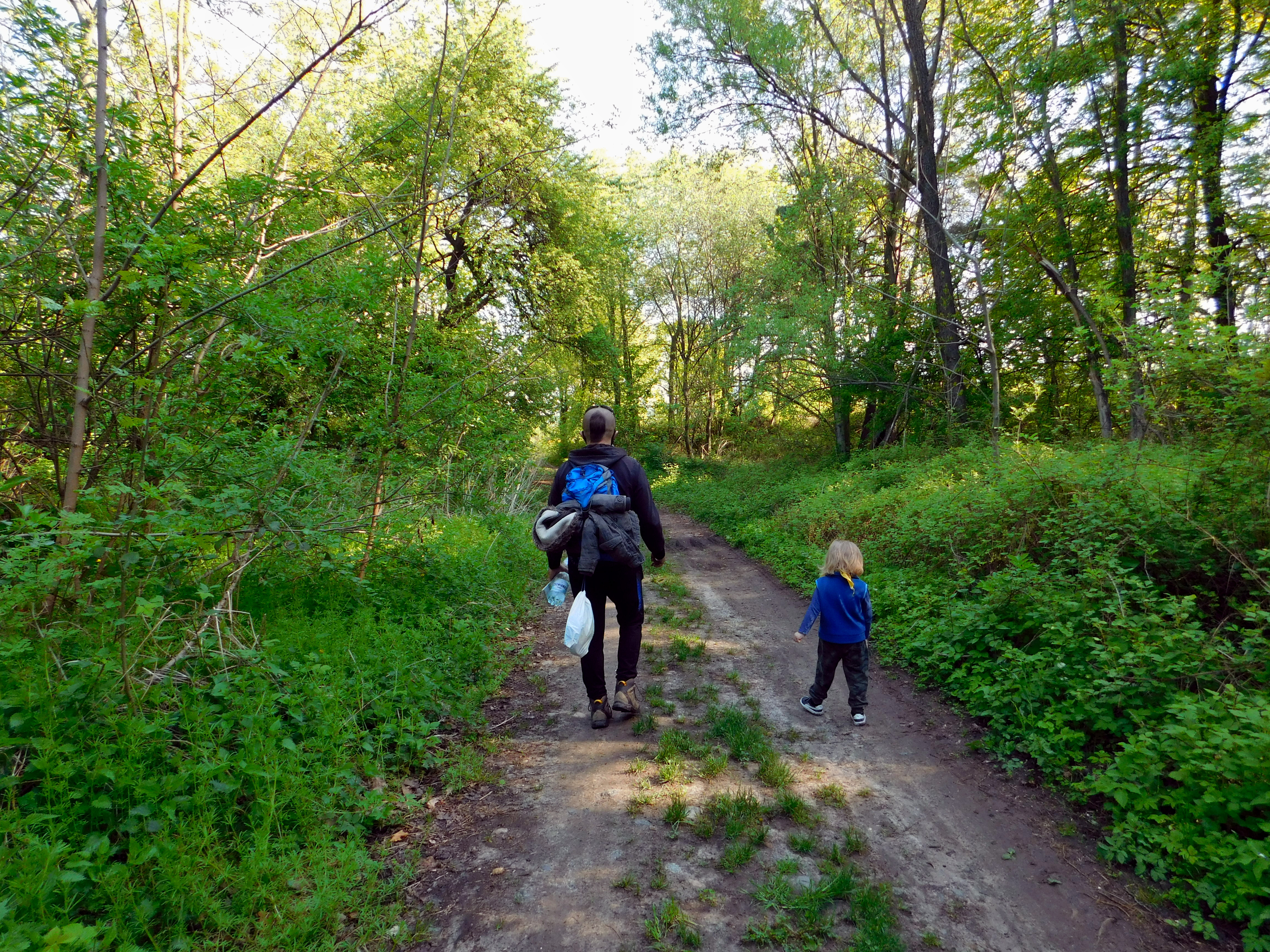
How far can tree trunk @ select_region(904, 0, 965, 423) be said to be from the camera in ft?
40.2

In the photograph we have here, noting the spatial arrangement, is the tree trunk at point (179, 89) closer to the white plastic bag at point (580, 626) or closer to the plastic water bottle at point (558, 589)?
the plastic water bottle at point (558, 589)

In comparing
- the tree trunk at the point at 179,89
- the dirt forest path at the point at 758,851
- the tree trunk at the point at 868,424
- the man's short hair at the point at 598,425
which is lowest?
the dirt forest path at the point at 758,851

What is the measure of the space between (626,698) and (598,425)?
7.10ft

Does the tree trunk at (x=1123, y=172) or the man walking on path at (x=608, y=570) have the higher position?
the tree trunk at (x=1123, y=172)

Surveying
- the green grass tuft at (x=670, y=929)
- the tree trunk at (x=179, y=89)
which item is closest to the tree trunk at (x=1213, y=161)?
the green grass tuft at (x=670, y=929)

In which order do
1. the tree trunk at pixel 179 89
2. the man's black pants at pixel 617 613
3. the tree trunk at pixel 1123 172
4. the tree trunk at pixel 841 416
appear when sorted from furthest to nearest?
the tree trunk at pixel 841 416
the tree trunk at pixel 1123 172
the man's black pants at pixel 617 613
the tree trunk at pixel 179 89

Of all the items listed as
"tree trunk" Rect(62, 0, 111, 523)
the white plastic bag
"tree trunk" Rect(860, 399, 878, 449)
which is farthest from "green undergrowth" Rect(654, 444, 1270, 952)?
"tree trunk" Rect(860, 399, 878, 449)

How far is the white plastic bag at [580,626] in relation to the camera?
407 centimetres

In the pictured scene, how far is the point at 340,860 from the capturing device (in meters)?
2.81

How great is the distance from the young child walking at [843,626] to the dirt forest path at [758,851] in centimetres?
21

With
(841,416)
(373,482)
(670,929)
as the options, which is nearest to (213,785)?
(670,929)

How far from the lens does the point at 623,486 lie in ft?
14.4

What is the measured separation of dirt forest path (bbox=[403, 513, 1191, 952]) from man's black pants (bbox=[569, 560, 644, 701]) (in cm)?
37

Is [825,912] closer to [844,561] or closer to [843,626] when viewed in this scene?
[843,626]
